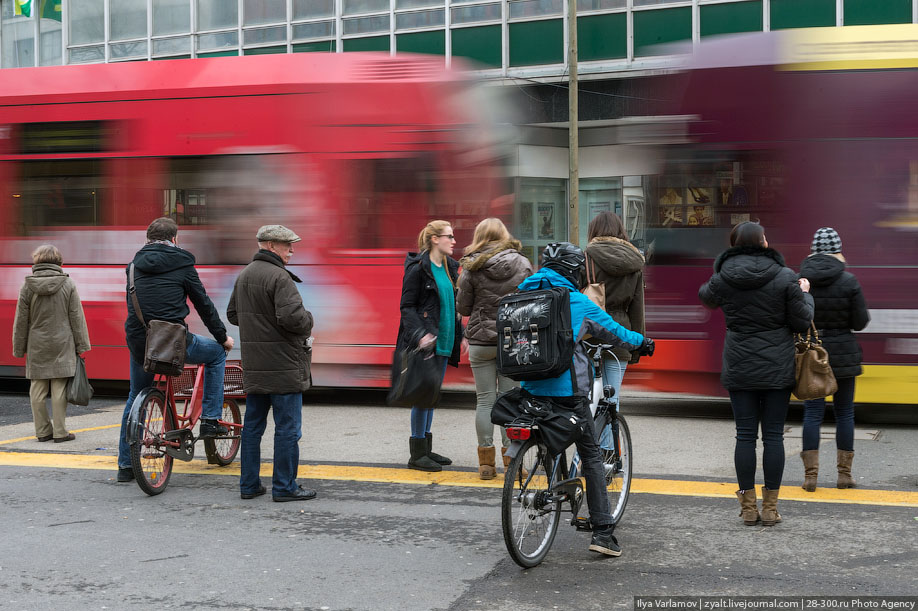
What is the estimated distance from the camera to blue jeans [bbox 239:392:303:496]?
659 centimetres

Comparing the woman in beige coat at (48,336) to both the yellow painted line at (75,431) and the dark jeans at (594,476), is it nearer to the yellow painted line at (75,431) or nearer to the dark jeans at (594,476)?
the yellow painted line at (75,431)

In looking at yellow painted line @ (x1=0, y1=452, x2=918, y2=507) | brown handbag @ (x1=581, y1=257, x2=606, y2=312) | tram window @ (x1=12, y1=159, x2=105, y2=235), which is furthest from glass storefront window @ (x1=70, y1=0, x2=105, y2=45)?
brown handbag @ (x1=581, y1=257, x2=606, y2=312)

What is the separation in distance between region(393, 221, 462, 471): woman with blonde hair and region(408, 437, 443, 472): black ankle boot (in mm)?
31

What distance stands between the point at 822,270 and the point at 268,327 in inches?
141

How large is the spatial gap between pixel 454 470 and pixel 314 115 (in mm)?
4803

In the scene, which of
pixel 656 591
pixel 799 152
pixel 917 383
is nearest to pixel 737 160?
pixel 799 152

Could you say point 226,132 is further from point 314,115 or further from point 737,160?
point 737,160

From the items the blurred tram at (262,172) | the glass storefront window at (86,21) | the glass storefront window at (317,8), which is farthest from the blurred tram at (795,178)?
the glass storefront window at (86,21)

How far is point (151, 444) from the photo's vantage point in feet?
22.3

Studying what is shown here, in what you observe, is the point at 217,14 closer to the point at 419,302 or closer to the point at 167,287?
the point at 167,287

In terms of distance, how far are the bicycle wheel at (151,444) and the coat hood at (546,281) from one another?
2.92 metres

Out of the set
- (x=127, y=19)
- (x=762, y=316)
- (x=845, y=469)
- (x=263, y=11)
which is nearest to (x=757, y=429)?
(x=762, y=316)

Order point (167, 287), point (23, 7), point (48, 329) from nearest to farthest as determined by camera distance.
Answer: point (167, 287), point (48, 329), point (23, 7)

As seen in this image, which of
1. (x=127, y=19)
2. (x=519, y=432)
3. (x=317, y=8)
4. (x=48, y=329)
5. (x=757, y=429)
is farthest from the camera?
(x=127, y=19)
